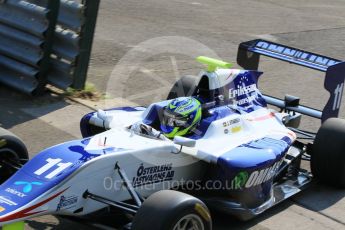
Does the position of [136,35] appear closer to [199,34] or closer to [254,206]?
[199,34]

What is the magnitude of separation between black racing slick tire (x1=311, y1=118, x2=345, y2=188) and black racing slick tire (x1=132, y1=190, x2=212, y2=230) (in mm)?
2117

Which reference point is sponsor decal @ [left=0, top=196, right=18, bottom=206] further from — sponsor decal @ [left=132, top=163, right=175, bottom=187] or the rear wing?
the rear wing

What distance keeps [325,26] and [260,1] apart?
3.53m

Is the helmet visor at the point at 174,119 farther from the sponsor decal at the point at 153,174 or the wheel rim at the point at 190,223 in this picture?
the wheel rim at the point at 190,223

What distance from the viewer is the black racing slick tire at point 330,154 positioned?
6379 millimetres

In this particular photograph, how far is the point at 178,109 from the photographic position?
594cm

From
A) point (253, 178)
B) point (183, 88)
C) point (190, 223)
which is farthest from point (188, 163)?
point (183, 88)

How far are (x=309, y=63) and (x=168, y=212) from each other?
11.0 feet

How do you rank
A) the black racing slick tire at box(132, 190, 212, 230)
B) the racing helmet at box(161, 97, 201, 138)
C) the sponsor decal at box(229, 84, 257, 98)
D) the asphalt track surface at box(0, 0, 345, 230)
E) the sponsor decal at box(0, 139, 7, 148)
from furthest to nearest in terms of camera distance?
the sponsor decal at box(229, 84, 257, 98)
the asphalt track surface at box(0, 0, 345, 230)
the racing helmet at box(161, 97, 201, 138)
the sponsor decal at box(0, 139, 7, 148)
the black racing slick tire at box(132, 190, 212, 230)

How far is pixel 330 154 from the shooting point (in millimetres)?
6402

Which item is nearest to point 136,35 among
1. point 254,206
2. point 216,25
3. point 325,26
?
point 216,25

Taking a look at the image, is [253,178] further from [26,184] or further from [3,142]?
[3,142]

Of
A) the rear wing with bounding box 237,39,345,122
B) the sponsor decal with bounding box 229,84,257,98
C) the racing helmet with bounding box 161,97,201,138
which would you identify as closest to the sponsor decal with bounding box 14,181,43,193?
the racing helmet with bounding box 161,97,201,138

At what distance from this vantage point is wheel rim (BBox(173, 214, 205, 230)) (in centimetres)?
475
